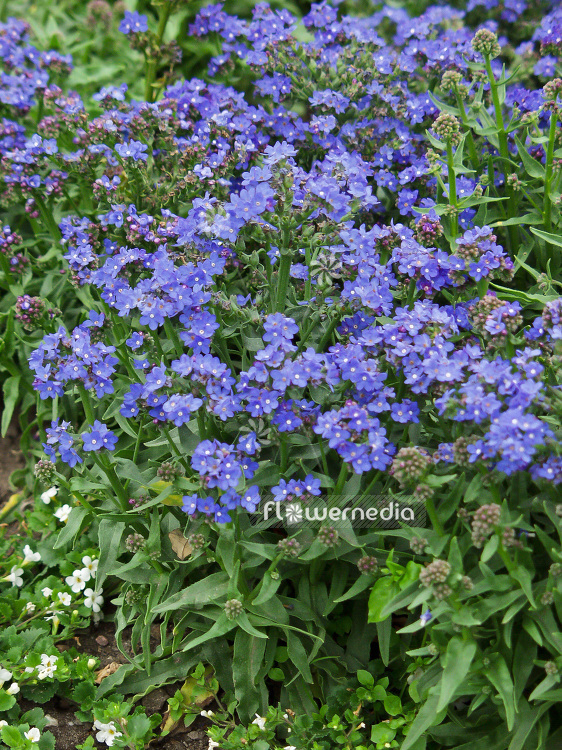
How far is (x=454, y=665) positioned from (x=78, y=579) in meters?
2.77

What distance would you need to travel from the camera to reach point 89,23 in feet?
27.3

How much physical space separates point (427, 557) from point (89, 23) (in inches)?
293

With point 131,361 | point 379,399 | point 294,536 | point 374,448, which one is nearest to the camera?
point 374,448

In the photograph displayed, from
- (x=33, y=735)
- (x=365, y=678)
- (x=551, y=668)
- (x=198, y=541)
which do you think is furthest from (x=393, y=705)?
(x=33, y=735)

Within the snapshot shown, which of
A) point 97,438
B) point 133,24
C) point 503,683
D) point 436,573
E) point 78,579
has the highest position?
point 133,24

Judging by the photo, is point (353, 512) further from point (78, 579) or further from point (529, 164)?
point (529, 164)

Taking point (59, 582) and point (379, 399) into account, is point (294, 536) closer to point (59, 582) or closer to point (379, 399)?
point (379, 399)

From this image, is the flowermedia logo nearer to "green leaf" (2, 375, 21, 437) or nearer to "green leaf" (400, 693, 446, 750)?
"green leaf" (400, 693, 446, 750)

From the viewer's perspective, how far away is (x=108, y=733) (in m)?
4.28

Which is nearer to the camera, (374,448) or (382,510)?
(374,448)

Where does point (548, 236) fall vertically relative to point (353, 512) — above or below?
above

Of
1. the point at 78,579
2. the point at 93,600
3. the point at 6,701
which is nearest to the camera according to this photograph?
the point at 6,701

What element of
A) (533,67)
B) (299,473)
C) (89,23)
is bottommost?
(299,473)

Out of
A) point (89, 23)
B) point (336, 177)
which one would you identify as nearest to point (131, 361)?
point (336, 177)
